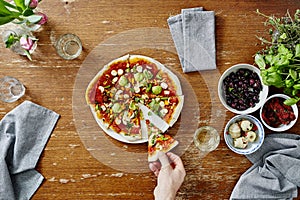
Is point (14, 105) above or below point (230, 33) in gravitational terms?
below

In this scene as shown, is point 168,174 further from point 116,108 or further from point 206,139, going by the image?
point 116,108

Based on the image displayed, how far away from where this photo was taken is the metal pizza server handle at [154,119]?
184 centimetres

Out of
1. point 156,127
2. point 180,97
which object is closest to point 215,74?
point 180,97

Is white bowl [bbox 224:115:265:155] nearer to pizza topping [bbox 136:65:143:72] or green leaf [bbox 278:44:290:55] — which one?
green leaf [bbox 278:44:290:55]

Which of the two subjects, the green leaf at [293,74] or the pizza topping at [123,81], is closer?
the green leaf at [293,74]

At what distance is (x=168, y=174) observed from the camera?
1748 millimetres

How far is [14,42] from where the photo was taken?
1.80 meters

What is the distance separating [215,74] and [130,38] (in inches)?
17.8

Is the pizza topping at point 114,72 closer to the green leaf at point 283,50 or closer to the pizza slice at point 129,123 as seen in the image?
the pizza slice at point 129,123

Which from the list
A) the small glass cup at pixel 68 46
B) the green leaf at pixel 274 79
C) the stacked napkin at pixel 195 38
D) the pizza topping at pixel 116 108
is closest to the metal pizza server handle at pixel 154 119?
the pizza topping at pixel 116 108

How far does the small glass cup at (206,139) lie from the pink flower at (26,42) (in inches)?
34.9

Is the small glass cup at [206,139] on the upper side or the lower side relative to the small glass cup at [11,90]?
lower

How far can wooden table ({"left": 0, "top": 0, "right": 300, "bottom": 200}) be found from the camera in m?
1.83

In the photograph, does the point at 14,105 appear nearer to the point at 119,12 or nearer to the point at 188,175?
the point at 119,12
